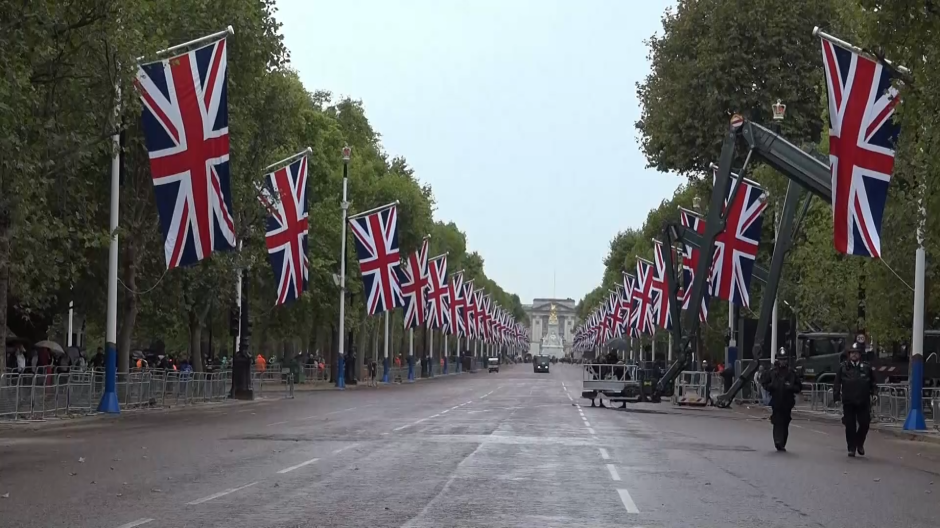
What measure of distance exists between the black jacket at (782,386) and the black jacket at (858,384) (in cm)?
84

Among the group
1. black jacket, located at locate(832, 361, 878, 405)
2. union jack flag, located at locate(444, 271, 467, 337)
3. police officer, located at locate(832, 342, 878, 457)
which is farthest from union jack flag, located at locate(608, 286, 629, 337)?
black jacket, located at locate(832, 361, 878, 405)

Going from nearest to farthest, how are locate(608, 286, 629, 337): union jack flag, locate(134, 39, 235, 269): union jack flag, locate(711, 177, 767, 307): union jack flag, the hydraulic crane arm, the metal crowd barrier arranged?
locate(134, 39, 235, 269): union jack flag, the hydraulic crane arm, the metal crowd barrier, locate(711, 177, 767, 307): union jack flag, locate(608, 286, 629, 337): union jack flag

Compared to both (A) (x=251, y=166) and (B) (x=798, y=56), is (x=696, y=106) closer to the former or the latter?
(B) (x=798, y=56)

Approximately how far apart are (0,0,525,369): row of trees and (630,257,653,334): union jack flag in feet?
52.4

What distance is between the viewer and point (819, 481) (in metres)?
18.8

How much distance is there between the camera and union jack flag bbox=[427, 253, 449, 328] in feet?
269

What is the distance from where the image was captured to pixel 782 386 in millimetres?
24953

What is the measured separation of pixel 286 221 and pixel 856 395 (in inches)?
990

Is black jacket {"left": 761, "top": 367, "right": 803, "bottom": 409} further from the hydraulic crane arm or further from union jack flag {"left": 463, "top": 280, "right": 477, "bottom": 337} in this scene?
union jack flag {"left": 463, "top": 280, "right": 477, "bottom": 337}

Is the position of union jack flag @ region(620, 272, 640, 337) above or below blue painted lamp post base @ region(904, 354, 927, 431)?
above

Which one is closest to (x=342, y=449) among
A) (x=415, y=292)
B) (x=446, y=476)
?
(x=446, y=476)

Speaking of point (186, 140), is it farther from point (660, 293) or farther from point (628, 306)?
point (628, 306)

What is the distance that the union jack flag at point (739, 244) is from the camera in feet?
144

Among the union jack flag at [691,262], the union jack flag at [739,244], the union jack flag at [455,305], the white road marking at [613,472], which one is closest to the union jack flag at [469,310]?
the union jack flag at [455,305]
